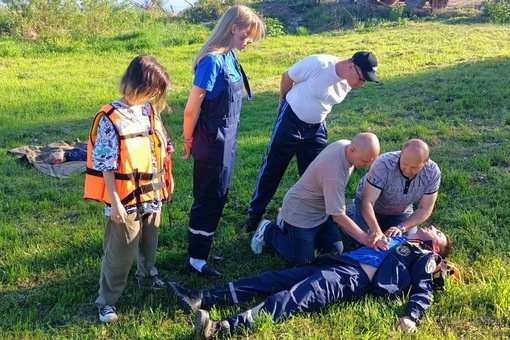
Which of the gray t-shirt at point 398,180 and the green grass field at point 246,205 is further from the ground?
the gray t-shirt at point 398,180

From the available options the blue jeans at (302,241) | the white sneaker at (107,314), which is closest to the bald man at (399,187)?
the blue jeans at (302,241)

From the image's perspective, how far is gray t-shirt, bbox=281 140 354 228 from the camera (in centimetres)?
414

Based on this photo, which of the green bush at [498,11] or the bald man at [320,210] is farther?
the green bush at [498,11]

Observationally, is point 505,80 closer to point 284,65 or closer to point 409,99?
point 409,99

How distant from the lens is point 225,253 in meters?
4.95

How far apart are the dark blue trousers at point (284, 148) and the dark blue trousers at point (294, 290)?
1.29m

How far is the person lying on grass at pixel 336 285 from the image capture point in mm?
3744

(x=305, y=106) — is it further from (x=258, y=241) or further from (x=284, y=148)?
(x=258, y=241)

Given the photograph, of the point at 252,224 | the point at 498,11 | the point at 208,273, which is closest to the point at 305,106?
the point at 252,224

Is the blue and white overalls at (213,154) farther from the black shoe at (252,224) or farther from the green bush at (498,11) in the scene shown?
the green bush at (498,11)

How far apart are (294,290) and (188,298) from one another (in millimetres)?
772

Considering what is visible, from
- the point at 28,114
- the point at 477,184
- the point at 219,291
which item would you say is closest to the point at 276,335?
the point at 219,291

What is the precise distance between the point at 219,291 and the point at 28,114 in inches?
290

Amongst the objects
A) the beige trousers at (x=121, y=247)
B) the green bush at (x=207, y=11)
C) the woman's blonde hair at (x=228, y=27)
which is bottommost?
the beige trousers at (x=121, y=247)
